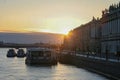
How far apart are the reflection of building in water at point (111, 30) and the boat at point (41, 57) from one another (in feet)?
36.8

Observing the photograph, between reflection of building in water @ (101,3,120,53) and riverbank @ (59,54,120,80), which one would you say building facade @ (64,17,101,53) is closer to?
reflection of building in water @ (101,3,120,53)

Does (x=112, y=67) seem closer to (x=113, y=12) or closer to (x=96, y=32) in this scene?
(x=113, y=12)

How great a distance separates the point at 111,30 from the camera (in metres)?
93.9

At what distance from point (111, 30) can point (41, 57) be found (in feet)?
74.4

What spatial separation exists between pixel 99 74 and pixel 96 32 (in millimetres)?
76149

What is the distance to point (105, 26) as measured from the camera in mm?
101062

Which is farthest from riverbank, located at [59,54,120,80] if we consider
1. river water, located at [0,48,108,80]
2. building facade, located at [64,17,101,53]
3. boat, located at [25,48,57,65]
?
building facade, located at [64,17,101,53]

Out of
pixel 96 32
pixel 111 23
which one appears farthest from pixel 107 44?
pixel 96 32

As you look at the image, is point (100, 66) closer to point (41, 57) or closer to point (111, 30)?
point (41, 57)

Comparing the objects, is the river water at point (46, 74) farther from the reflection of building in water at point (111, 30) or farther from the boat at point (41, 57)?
the reflection of building in water at point (111, 30)

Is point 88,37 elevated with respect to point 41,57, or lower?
elevated

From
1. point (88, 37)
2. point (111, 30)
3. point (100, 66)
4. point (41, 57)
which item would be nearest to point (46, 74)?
point (100, 66)

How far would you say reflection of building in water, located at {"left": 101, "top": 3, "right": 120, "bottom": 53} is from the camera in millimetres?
87500

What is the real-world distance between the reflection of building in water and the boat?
1122 cm
